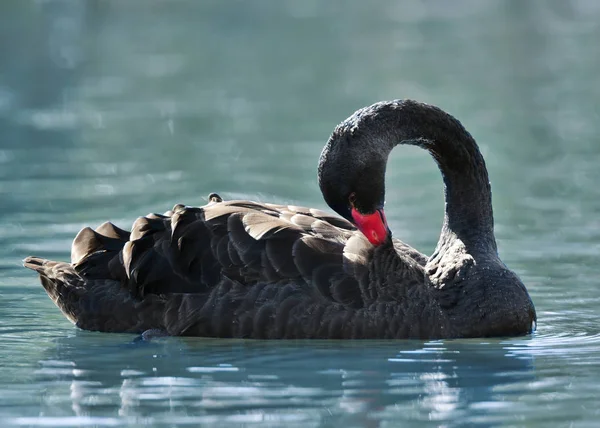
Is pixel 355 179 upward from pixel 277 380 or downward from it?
upward

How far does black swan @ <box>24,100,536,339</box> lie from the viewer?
25.9 feet

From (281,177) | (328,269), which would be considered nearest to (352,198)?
(328,269)

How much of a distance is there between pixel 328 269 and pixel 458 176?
1.22 m

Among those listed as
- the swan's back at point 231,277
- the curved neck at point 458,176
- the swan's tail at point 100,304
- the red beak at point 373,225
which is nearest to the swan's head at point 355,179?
the red beak at point 373,225

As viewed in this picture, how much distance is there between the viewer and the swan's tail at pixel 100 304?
8289mm

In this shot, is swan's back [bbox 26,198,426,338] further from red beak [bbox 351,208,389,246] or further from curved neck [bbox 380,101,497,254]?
curved neck [bbox 380,101,497,254]

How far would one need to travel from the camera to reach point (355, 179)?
767cm

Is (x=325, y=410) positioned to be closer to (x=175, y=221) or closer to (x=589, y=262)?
(x=175, y=221)

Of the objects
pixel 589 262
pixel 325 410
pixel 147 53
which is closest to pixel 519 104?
pixel 589 262

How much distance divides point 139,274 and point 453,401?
7.82 ft

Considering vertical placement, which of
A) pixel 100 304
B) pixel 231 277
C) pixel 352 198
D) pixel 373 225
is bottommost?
pixel 100 304

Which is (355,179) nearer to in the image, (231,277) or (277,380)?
(231,277)

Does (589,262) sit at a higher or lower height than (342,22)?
lower

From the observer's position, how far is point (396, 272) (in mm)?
8031
